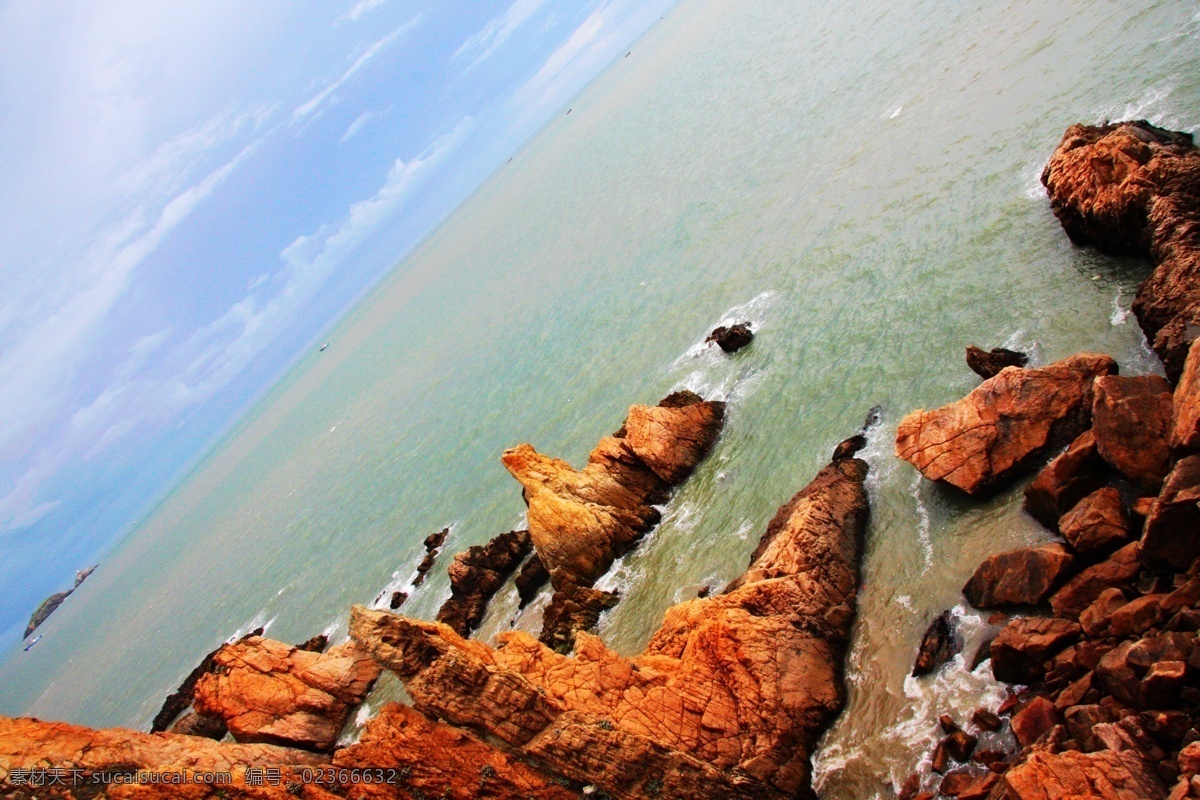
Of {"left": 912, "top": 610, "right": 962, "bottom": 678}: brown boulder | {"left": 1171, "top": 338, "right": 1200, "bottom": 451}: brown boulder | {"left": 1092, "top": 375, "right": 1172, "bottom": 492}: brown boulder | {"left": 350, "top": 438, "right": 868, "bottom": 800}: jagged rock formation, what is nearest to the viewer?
{"left": 1171, "top": 338, "right": 1200, "bottom": 451}: brown boulder

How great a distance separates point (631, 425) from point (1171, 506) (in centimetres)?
2173

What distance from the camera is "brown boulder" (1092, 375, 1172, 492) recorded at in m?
15.6

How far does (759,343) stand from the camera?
3666 cm

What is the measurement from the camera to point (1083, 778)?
11000 millimetres

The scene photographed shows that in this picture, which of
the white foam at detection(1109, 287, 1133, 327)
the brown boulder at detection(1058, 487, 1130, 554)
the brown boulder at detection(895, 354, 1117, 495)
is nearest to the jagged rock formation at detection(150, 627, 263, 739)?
the brown boulder at detection(895, 354, 1117, 495)

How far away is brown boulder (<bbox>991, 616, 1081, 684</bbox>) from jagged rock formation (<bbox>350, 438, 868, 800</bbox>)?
4513 millimetres

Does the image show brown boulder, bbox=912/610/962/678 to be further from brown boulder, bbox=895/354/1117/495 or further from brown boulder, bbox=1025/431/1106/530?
brown boulder, bbox=895/354/1117/495

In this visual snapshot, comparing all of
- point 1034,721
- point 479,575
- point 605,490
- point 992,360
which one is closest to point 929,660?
point 1034,721

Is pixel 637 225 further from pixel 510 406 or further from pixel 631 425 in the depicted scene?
pixel 631 425

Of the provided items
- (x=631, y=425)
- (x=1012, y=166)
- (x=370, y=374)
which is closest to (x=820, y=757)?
(x=631, y=425)

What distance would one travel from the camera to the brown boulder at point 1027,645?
14.1m

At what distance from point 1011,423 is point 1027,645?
7427mm

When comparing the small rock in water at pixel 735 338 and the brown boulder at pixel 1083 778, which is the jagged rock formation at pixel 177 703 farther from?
the brown boulder at pixel 1083 778

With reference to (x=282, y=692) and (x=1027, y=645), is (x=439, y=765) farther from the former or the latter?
(x=1027, y=645)
